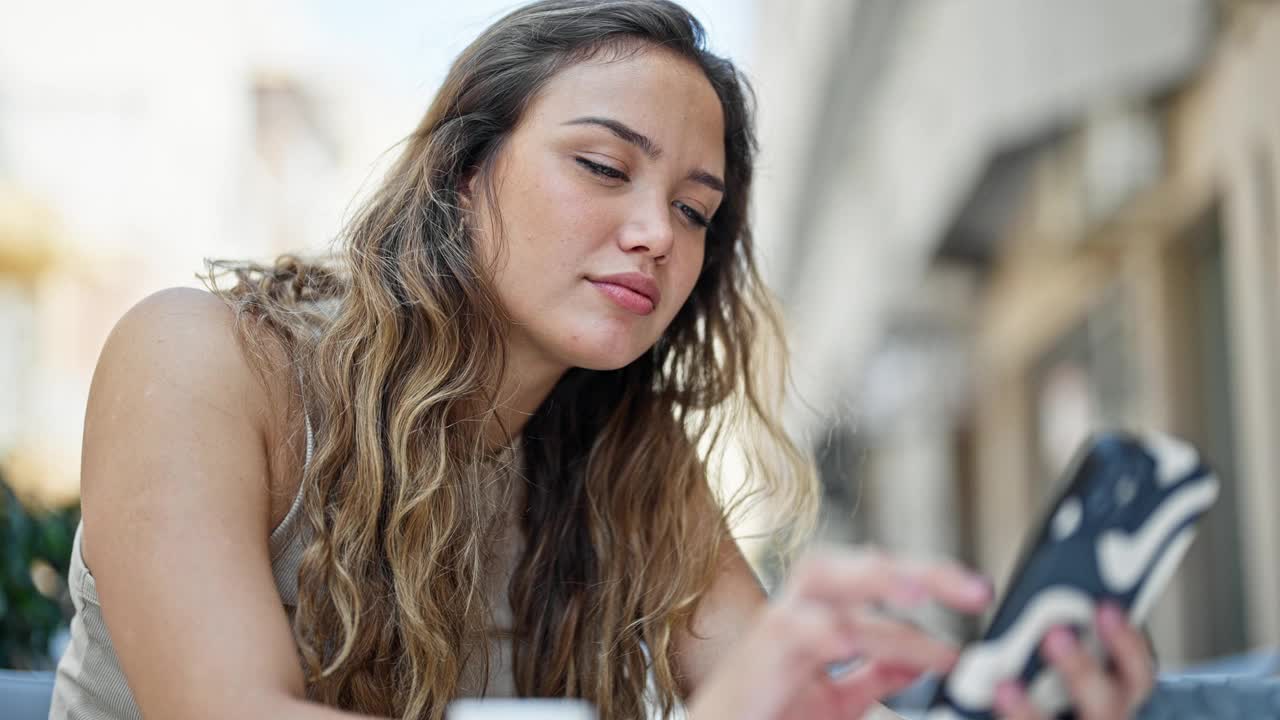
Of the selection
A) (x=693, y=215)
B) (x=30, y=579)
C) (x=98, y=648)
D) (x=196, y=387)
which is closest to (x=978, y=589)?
(x=196, y=387)

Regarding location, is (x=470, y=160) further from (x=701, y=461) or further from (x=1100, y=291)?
(x=1100, y=291)

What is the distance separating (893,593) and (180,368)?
93 cm

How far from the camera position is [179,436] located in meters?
1.51

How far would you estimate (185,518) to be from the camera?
1.46 m

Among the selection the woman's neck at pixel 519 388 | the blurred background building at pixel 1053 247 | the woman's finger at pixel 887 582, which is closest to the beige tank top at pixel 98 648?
the woman's neck at pixel 519 388

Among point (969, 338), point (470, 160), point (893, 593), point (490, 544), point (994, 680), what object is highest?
point (470, 160)

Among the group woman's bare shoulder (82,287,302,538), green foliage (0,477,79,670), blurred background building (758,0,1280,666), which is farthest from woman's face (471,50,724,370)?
green foliage (0,477,79,670)

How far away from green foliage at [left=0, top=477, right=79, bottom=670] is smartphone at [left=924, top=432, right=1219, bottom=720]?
2.06 m

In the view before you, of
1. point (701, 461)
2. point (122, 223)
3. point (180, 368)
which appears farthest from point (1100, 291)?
point (122, 223)

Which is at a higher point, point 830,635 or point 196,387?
point 196,387

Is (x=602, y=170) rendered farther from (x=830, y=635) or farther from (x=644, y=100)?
(x=830, y=635)

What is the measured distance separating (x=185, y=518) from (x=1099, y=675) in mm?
912

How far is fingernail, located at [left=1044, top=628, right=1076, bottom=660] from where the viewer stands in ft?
3.48

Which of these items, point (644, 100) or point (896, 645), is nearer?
point (896, 645)
